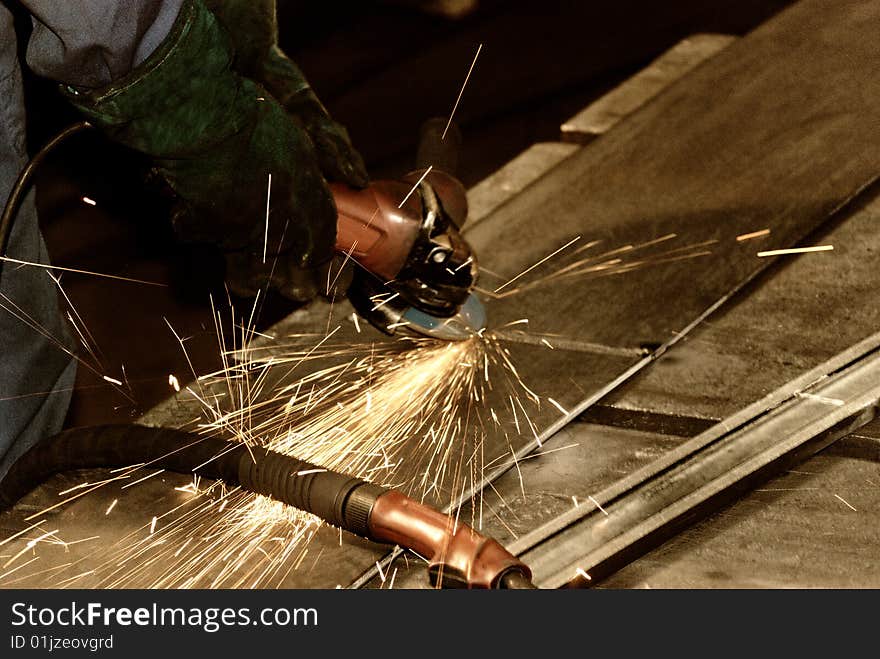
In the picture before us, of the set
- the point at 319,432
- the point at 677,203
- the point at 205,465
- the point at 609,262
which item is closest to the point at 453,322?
the point at 319,432

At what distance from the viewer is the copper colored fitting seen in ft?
5.15

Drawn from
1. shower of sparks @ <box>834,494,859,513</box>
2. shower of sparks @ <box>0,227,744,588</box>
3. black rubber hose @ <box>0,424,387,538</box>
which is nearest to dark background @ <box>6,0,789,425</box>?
shower of sparks @ <box>0,227,744,588</box>

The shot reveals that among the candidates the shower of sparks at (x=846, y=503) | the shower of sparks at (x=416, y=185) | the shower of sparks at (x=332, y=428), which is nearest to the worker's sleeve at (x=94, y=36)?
the shower of sparks at (x=416, y=185)

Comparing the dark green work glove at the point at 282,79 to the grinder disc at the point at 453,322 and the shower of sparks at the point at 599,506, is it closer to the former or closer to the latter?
the grinder disc at the point at 453,322

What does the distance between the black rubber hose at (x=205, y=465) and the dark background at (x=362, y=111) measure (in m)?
0.86

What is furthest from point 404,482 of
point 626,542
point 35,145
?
point 35,145

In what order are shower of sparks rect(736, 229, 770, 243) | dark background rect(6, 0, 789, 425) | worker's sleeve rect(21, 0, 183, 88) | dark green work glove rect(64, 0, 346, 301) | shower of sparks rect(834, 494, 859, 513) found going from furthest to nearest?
dark background rect(6, 0, 789, 425) < shower of sparks rect(736, 229, 770, 243) < shower of sparks rect(834, 494, 859, 513) < dark green work glove rect(64, 0, 346, 301) < worker's sleeve rect(21, 0, 183, 88)

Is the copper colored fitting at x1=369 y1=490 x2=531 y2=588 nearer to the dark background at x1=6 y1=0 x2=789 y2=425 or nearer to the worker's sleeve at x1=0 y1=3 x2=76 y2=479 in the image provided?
the worker's sleeve at x1=0 y1=3 x2=76 y2=479

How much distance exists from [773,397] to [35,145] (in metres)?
3.31

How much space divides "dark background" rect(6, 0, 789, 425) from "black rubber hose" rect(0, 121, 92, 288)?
3.14ft

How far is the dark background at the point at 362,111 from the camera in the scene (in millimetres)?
3285

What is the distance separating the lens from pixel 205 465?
6.11 ft

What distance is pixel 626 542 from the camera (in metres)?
1.75

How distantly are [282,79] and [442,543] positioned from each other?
3.12 ft
